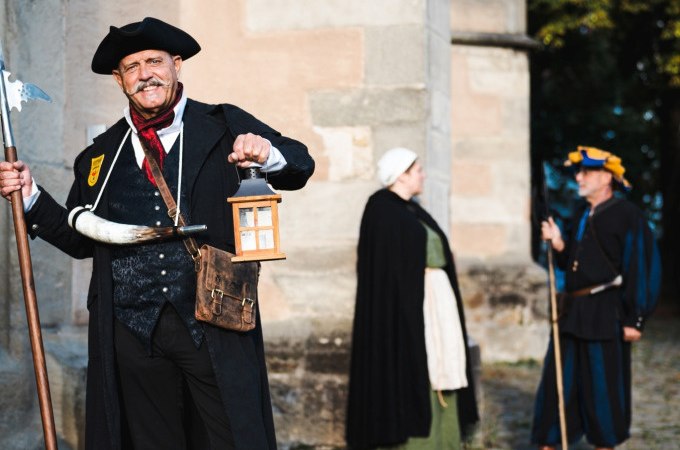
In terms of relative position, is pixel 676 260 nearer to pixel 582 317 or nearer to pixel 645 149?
pixel 645 149

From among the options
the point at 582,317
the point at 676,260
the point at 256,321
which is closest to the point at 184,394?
the point at 256,321

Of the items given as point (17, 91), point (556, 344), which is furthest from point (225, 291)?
point (556, 344)

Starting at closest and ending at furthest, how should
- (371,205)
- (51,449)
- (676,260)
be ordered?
1. (51,449)
2. (371,205)
3. (676,260)

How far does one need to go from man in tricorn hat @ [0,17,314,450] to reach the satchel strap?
0.03 m

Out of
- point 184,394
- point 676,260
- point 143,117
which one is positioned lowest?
point 676,260

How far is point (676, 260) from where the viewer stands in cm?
1930

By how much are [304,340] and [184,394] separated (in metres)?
2.75

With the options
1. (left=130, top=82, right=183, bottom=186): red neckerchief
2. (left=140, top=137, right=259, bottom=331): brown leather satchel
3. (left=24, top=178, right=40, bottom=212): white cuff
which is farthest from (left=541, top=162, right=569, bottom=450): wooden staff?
(left=24, top=178, right=40, bottom=212): white cuff

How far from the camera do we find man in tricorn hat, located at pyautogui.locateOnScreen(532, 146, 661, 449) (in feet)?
20.6

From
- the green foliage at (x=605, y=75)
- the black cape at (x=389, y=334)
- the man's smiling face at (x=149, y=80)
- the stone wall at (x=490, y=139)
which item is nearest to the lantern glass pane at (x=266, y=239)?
the man's smiling face at (x=149, y=80)

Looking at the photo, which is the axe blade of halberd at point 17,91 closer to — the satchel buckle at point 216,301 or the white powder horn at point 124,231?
the white powder horn at point 124,231

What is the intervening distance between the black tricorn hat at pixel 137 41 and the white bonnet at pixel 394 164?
2.59 meters

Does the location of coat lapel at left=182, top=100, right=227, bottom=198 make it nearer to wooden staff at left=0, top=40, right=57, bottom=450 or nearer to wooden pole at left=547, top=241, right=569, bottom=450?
wooden staff at left=0, top=40, right=57, bottom=450

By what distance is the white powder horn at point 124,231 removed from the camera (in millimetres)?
3455
